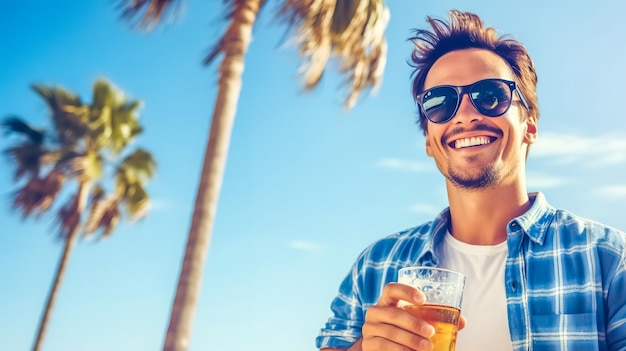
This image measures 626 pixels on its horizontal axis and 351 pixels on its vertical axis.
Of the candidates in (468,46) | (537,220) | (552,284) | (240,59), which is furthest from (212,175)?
(552,284)

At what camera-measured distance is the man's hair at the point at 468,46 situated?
2721 mm

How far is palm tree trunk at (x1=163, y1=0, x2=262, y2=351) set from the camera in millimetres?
6426

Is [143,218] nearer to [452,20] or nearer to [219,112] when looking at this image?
[219,112]

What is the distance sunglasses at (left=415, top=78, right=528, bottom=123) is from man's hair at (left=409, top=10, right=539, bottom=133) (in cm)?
25

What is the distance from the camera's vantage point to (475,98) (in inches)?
93.9

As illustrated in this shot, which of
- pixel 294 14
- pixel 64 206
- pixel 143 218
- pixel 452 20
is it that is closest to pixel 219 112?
pixel 294 14

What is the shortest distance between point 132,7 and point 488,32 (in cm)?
660

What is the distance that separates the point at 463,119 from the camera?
235cm

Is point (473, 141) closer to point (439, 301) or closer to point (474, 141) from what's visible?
point (474, 141)

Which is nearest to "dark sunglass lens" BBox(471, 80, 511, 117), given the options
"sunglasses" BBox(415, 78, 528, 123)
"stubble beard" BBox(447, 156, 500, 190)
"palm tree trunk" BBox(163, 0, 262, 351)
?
"sunglasses" BBox(415, 78, 528, 123)

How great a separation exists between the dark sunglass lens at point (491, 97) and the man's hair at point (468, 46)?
253 millimetres

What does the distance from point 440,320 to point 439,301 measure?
0.05 meters

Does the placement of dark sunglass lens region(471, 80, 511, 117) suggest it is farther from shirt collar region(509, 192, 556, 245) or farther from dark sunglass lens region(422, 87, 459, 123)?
shirt collar region(509, 192, 556, 245)

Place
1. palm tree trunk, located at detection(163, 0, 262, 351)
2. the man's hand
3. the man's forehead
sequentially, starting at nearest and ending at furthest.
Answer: the man's hand, the man's forehead, palm tree trunk, located at detection(163, 0, 262, 351)
